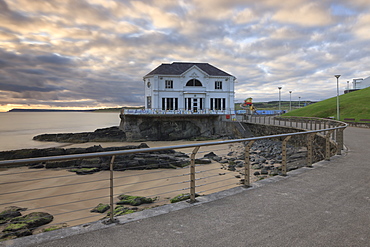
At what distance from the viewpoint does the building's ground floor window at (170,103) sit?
4166 centimetres

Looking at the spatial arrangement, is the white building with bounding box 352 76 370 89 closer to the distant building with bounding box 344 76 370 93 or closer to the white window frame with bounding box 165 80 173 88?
the distant building with bounding box 344 76 370 93

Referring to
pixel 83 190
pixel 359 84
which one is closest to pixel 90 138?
pixel 83 190

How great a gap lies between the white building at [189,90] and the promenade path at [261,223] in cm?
3477

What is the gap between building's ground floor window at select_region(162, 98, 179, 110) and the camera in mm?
41656

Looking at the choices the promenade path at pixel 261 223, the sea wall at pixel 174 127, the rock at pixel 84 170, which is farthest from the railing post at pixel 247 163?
the sea wall at pixel 174 127

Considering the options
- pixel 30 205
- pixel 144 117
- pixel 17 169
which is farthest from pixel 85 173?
pixel 144 117

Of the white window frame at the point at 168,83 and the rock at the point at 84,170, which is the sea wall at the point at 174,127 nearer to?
the white window frame at the point at 168,83

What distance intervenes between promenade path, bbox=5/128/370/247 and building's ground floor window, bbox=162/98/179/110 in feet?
120

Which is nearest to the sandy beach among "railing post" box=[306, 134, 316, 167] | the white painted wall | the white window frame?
"railing post" box=[306, 134, 316, 167]

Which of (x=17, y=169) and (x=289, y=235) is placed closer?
(x=289, y=235)

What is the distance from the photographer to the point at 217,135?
37.9 metres

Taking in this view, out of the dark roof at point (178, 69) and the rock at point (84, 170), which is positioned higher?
the dark roof at point (178, 69)

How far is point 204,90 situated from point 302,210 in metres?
39.0

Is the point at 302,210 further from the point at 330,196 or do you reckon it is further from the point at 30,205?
the point at 30,205
